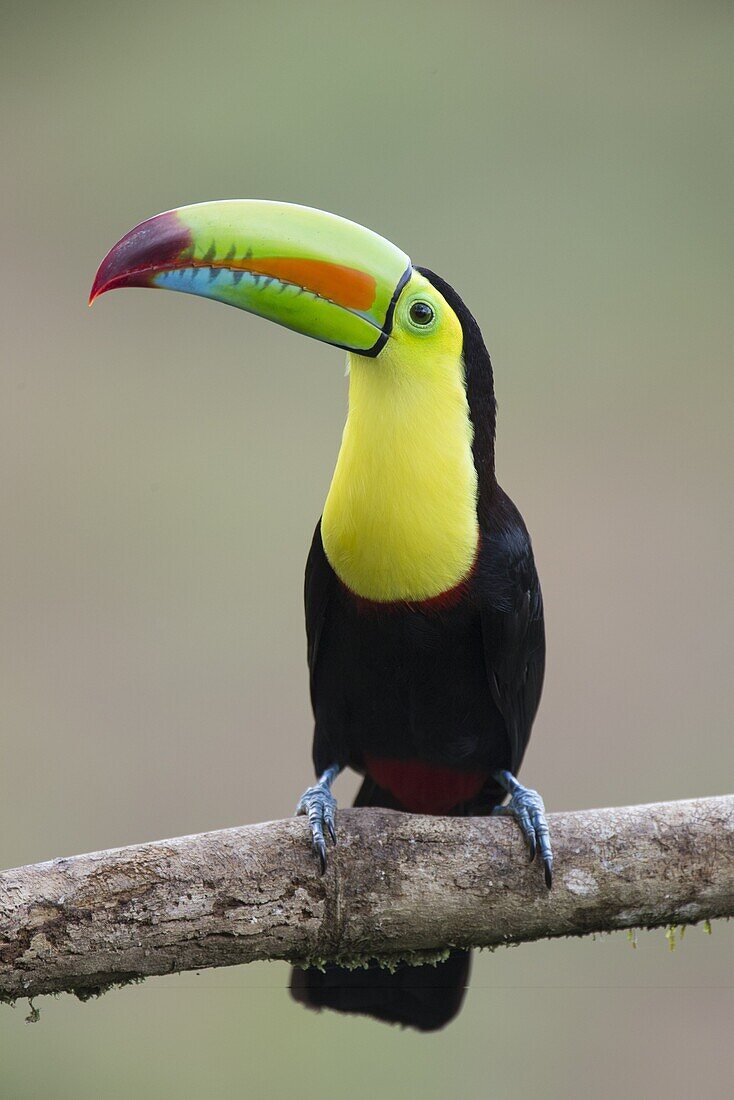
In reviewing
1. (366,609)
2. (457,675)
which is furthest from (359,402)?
(457,675)

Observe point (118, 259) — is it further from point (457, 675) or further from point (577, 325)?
point (577, 325)

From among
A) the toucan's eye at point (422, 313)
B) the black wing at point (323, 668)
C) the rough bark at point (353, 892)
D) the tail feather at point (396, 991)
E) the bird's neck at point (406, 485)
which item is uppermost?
the toucan's eye at point (422, 313)

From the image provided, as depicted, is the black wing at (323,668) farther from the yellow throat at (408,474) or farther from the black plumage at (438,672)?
the yellow throat at (408,474)

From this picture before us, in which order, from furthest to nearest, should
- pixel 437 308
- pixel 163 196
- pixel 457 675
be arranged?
pixel 163 196 → pixel 457 675 → pixel 437 308

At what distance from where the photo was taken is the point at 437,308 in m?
2.00

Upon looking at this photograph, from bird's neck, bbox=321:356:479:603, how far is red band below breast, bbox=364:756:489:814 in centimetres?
41

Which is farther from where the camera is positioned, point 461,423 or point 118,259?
point 461,423

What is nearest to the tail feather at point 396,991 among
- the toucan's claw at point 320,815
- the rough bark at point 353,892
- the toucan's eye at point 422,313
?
the rough bark at point 353,892

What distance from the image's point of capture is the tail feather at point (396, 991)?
7.32 feet

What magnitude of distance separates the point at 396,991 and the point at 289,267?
134 centimetres

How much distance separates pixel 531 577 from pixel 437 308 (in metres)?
0.53

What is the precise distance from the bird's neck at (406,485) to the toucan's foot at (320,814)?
357mm

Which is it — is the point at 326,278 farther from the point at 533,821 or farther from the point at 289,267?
the point at 533,821

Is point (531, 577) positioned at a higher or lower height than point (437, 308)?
lower
